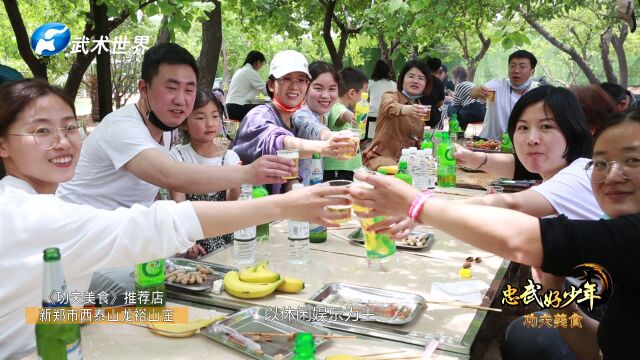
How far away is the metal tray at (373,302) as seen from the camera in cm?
196

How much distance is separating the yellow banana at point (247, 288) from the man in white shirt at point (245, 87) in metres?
8.38

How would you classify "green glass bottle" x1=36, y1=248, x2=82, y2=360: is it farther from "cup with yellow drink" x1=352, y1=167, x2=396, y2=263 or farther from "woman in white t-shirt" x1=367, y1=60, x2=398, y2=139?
"woman in white t-shirt" x1=367, y1=60, x2=398, y2=139

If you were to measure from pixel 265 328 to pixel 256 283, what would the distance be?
327 millimetres

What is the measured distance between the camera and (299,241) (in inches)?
104

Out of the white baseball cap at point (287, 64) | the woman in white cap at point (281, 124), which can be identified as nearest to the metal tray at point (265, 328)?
the woman in white cap at point (281, 124)

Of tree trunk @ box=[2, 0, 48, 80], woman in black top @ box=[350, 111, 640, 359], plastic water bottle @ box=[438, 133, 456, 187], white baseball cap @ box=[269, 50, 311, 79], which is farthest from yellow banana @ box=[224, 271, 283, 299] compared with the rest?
tree trunk @ box=[2, 0, 48, 80]

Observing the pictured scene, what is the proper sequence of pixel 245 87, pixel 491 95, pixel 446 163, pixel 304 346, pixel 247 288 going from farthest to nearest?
pixel 245 87 → pixel 491 95 → pixel 446 163 → pixel 247 288 → pixel 304 346

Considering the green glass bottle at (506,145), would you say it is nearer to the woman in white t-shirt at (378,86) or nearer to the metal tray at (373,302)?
the woman in white t-shirt at (378,86)

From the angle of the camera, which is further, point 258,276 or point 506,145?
point 506,145

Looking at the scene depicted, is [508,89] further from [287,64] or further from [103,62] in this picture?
[103,62]

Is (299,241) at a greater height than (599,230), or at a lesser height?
lesser

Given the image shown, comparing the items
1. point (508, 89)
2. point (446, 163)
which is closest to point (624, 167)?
point (446, 163)

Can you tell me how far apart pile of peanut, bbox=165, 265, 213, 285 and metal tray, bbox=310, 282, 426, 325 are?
504 millimetres

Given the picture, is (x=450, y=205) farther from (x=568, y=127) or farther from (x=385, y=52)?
(x=385, y=52)
